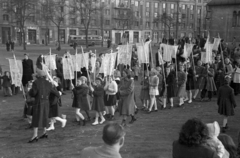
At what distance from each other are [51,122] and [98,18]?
62427 mm

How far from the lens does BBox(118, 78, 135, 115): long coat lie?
370 inches

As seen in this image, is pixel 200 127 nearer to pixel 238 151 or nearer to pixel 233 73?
pixel 238 151

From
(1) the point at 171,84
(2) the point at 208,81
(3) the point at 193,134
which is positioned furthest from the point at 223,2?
(3) the point at 193,134

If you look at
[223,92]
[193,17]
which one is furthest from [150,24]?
[223,92]

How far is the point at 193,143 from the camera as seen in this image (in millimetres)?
3514

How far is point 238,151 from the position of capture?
14.4 ft

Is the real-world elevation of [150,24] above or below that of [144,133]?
above

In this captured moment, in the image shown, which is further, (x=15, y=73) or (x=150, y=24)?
(x=150, y=24)

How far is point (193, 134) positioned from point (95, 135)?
5.31 meters

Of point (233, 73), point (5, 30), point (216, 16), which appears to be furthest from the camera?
point (5, 30)

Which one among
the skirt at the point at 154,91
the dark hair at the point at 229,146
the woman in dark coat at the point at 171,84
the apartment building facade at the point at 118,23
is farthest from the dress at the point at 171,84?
the apartment building facade at the point at 118,23

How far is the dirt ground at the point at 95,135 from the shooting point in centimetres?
713

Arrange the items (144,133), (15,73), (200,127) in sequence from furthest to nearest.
Result: (15,73), (144,133), (200,127)

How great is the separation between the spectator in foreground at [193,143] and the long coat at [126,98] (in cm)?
577
